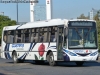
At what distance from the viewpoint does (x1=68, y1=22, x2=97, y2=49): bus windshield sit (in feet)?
75.6

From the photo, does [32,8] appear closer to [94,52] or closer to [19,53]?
[19,53]

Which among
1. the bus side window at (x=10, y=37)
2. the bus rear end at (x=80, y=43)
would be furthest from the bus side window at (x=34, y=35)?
the bus rear end at (x=80, y=43)

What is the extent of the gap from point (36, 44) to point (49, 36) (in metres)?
1.67

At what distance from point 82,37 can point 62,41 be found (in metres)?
1.22

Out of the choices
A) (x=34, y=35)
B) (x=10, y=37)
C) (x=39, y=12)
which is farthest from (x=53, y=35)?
(x=39, y=12)

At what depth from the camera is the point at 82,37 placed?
23203mm

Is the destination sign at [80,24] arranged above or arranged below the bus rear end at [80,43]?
above

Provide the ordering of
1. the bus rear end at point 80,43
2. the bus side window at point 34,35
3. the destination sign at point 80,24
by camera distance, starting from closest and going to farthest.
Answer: the bus rear end at point 80,43
the destination sign at point 80,24
the bus side window at point 34,35

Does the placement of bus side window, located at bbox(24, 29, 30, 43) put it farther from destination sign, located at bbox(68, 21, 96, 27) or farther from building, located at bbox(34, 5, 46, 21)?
building, located at bbox(34, 5, 46, 21)

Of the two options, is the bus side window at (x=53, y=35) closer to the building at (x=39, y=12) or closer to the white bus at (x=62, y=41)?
the white bus at (x=62, y=41)

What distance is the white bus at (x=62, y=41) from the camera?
2303 cm

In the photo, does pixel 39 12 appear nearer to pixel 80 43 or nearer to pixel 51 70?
pixel 80 43

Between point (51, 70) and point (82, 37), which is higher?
point (82, 37)

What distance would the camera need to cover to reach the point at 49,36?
24.5 metres
